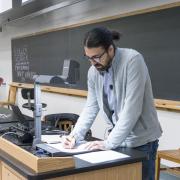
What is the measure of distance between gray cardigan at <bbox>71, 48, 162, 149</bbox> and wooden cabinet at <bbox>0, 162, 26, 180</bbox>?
0.49 meters

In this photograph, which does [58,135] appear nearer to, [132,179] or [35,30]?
[132,179]

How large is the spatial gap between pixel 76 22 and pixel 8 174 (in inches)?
129

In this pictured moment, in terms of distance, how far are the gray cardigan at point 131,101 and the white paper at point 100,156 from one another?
0.17ft

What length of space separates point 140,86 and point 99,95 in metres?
0.30

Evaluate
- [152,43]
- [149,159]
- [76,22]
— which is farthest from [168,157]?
[76,22]

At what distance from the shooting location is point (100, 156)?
65.2 inches

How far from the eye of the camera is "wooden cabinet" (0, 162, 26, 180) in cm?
Result: 158

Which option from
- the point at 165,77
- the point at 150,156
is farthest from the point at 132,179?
the point at 165,77

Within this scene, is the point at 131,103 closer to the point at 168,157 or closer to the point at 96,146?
the point at 96,146

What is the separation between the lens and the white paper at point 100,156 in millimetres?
1603

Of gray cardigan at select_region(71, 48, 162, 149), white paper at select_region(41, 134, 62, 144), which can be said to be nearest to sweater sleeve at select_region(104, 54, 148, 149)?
gray cardigan at select_region(71, 48, 162, 149)

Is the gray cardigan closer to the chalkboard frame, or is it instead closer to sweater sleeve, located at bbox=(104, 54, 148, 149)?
sweater sleeve, located at bbox=(104, 54, 148, 149)

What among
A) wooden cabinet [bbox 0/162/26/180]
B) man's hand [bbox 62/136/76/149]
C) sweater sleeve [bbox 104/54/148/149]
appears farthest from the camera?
man's hand [bbox 62/136/76/149]

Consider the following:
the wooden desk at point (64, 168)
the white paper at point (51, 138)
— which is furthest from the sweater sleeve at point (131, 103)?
the white paper at point (51, 138)
